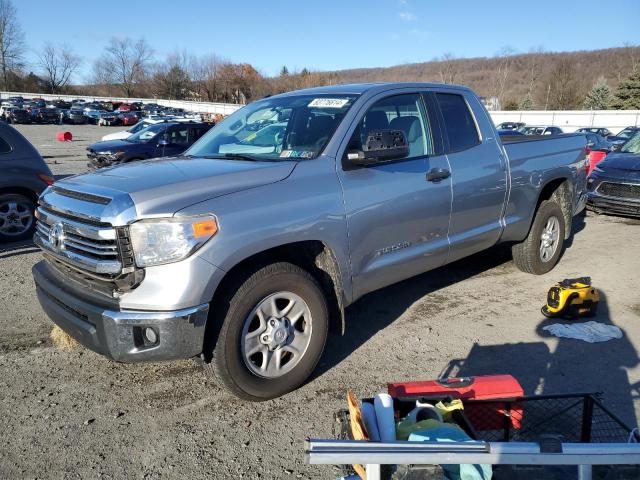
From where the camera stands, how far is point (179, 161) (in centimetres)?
370

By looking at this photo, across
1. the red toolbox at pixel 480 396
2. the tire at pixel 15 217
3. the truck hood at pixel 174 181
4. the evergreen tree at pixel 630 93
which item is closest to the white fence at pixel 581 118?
the evergreen tree at pixel 630 93

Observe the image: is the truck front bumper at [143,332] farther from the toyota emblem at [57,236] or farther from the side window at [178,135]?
the side window at [178,135]

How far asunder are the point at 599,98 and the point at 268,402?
71269mm

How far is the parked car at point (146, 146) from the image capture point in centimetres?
1262

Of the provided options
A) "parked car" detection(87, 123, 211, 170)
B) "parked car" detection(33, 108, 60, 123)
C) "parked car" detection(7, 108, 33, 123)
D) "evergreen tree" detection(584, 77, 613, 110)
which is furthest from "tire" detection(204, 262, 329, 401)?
"evergreen tree" detection(584, 77, 613, 110)

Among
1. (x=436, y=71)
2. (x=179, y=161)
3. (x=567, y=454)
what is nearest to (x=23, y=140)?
(x=179, y=161)

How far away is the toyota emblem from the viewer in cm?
309

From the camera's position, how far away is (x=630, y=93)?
55.9 m

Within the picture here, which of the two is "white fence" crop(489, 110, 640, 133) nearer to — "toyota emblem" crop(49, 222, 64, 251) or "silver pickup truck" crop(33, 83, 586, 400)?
"silver pickup truck" crop(33, 83, 586, 400)

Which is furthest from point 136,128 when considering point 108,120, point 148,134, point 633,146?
point 108,120

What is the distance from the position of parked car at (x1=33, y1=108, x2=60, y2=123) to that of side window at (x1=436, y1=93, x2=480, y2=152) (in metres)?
47.4

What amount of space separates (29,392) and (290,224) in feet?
6.68

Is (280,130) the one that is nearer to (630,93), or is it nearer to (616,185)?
(616,185)

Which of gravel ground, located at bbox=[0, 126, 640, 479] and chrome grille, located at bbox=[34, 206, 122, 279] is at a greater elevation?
chrome grille, located at bbox=[34, 206, 122, 279]
